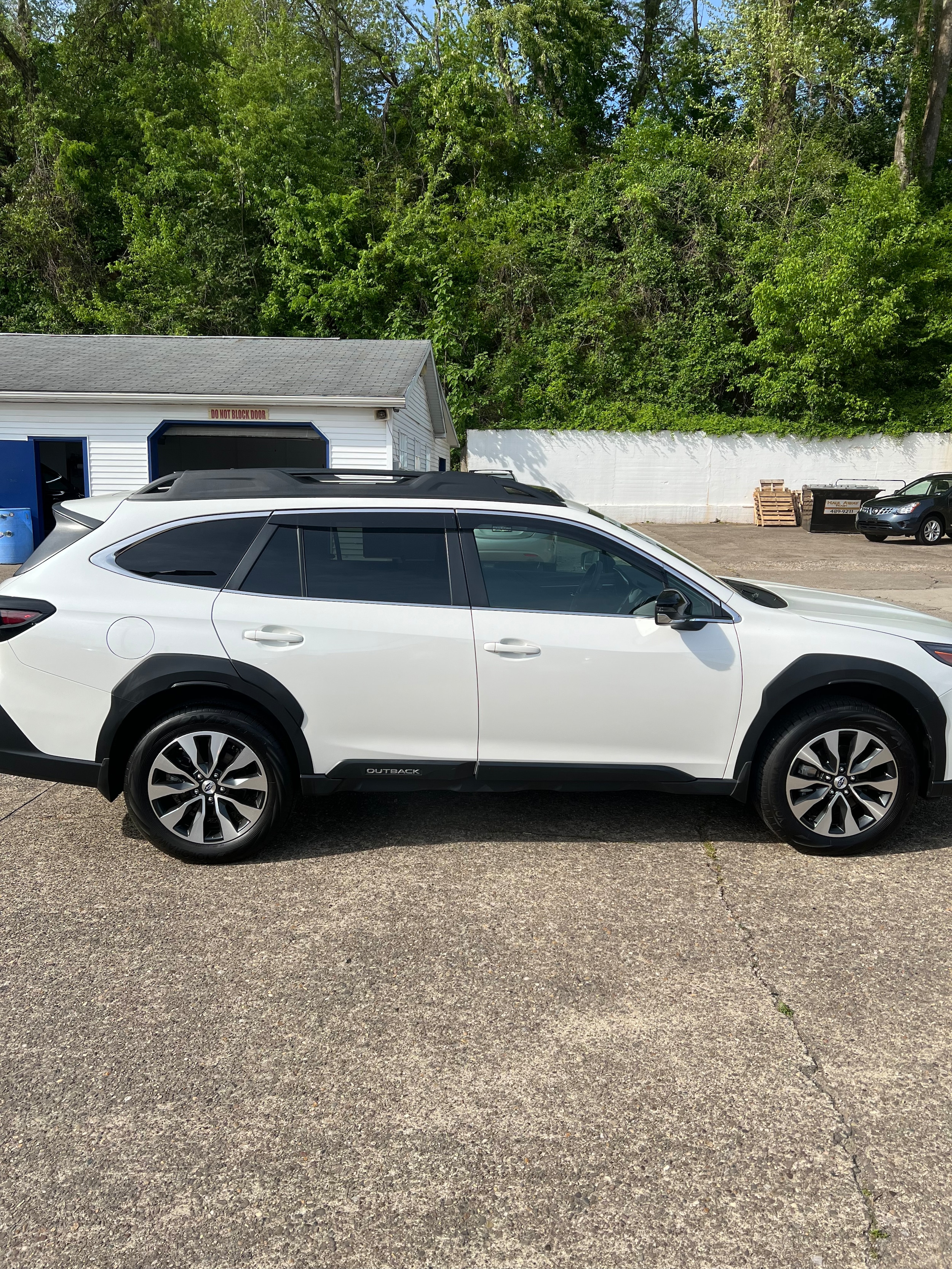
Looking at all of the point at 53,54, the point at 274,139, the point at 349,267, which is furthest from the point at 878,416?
the point at 53,54

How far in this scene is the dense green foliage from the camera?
3048 cm

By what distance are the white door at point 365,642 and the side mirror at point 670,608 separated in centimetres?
85

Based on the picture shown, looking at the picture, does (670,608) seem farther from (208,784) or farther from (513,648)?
(208,784)

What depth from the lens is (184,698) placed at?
4.14 meters

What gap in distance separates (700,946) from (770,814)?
97cm

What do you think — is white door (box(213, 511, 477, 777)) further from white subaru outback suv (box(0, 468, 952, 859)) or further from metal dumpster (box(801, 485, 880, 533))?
metal dumpster (box(801, 485, 880, 533))

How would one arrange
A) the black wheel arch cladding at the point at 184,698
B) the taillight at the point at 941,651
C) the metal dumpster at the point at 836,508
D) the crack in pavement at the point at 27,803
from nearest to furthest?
the black wheel arch cladding at the point at 184,698 → the taillight at the point at 941,651 → the crack in pavement at the point at 27,803 → the metal dumpster at the point at 836,508

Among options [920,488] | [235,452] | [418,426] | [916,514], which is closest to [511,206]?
[235,452]

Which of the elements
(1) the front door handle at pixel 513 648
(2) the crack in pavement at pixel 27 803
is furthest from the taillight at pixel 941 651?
(2) the crack in pavement at pixel 27 803

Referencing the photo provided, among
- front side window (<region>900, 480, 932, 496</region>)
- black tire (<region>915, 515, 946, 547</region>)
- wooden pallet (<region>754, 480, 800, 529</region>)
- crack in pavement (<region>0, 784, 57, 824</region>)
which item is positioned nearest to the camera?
crack in pavement (<region>0, 784, 57, 824</region>)

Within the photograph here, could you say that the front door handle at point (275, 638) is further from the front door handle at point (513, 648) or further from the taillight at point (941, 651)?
the taillight at point (941, 651)

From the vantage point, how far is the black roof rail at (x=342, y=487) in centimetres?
437

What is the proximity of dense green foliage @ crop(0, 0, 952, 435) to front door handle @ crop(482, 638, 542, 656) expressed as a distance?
27.3m

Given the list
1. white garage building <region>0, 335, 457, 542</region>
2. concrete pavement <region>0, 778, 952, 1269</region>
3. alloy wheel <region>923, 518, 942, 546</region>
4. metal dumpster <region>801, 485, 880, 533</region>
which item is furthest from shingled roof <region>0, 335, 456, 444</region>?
concrete pavement <region>0, 778, 952, 1269</region>
